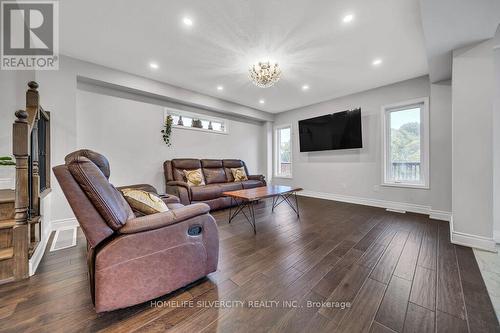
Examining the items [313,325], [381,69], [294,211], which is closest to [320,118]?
[381,69]

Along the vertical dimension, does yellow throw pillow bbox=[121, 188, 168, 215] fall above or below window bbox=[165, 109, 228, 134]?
below

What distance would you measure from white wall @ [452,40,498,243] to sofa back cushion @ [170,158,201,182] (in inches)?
172

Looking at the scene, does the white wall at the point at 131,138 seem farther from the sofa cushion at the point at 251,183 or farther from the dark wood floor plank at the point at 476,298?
the dark wood floor plank at the point at 476,298

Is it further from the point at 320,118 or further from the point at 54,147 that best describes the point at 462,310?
the point at 54,147

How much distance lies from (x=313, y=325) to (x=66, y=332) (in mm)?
1469

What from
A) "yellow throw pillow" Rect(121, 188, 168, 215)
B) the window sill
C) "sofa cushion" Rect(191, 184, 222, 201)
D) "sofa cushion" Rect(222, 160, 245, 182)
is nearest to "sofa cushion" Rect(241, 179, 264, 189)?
"sofa cushion" Rect(222, 160, 245, 182)

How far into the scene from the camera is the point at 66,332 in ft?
3.57

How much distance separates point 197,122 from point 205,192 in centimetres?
198

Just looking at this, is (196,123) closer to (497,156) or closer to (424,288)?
(424,288)

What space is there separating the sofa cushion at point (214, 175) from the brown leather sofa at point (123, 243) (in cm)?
298

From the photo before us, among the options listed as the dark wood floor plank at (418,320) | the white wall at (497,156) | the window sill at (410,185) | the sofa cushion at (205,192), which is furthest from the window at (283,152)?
the dark wood floor plank at (418,320)

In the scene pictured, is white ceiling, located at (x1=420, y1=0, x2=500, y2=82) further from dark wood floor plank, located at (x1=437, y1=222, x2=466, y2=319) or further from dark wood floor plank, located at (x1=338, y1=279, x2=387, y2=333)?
dark wood floor plank, located at (x1=338, y1=279, x2=387, y2=333)

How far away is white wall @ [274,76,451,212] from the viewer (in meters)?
3.20

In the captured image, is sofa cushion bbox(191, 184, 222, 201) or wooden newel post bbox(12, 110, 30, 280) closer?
wooden newel post bbox(12, 110, 30, 280)
